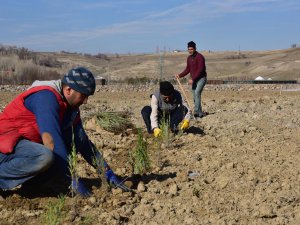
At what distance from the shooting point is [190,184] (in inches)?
181

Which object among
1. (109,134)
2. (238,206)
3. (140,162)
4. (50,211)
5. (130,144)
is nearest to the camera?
(50,211)

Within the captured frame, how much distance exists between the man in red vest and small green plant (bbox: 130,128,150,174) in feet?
2.52

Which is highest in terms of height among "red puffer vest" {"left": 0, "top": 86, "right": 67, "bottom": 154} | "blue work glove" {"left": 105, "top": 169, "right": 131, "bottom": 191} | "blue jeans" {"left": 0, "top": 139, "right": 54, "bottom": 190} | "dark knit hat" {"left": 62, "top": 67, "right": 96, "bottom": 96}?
"dark knit hat" {"left": 62, "top": 67, "right": 96, "bottom": 96}

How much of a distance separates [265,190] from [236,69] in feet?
154

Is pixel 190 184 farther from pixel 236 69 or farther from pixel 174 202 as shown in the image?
pixel 236 69

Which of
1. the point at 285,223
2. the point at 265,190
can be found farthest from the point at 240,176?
the point at 285,223

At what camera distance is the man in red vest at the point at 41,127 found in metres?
3.76

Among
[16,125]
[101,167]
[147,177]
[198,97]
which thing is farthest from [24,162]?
[198,97]

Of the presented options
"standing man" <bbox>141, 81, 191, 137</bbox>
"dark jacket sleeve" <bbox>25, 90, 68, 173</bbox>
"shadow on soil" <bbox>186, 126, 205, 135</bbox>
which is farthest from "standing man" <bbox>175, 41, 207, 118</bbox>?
"dark jacket sleeve" <bbox>25, 90, 68, 173</bbox>

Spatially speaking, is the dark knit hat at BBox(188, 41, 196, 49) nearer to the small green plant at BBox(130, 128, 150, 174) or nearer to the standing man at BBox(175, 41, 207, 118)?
the standing man at BBox(175, 41, 207, 118)

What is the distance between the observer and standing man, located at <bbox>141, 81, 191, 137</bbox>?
661cm

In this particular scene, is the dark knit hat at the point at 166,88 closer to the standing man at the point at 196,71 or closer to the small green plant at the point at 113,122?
the small green plant at the point at 113,122

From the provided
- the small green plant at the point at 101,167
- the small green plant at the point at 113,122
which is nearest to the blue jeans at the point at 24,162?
the small green plant at the point at 101,167

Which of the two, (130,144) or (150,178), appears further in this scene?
(130,144)
